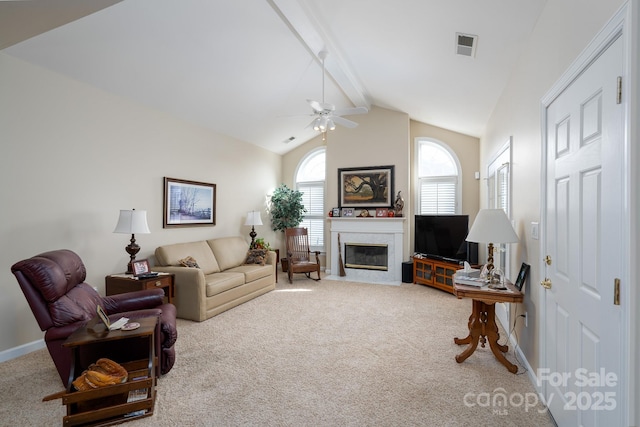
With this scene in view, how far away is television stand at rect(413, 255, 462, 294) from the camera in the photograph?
5.15m

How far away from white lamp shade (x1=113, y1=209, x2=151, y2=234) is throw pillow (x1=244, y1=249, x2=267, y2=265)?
2180mm

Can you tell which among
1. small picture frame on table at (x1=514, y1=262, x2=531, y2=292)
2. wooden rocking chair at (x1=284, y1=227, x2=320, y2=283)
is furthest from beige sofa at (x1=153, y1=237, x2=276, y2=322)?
small picture frame on table at (x1=514, y1=262, x2=531, y2=292)

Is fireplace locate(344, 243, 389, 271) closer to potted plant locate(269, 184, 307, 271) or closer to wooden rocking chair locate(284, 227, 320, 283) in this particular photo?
wooden rocking chair locate(284, 227, 320, 283)

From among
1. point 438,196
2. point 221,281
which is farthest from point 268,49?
point 438,196

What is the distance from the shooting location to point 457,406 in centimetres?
217

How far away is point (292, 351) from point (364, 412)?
112cm

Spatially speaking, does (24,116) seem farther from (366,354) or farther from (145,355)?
(366,354)

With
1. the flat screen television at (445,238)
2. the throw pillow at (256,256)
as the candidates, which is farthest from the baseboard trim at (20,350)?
the flat screen television at (445,238)

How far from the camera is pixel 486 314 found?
9.47ft

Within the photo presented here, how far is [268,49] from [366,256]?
427 centimetres

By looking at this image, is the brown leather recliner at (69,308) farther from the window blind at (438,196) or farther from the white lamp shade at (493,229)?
the window blind at (438,196)

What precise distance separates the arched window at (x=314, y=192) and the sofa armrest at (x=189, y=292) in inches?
145

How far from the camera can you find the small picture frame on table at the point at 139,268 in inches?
145

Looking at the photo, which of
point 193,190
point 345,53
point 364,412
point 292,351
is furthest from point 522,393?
point 193,190
